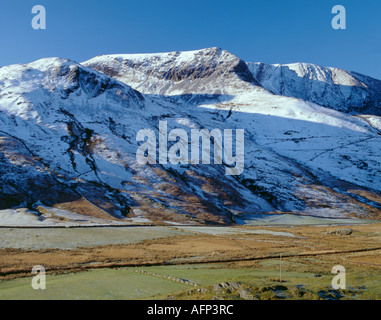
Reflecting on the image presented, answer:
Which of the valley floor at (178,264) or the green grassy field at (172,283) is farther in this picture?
the valley floor at (178,264)

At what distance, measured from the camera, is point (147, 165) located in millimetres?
111188

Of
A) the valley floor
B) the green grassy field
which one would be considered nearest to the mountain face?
the valley floor

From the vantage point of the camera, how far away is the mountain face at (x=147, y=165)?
8856cm

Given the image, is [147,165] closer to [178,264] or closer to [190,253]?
[190,253]

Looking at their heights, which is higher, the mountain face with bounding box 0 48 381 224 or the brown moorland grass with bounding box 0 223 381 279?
the mountain face with bounding box 0 48 381 224

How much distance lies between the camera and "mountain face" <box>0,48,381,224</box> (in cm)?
8856

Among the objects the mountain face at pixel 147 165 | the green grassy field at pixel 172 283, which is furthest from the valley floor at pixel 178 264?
the mountain face at pixel 147 165

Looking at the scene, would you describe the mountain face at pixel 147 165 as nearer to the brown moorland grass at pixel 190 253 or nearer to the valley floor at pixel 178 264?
the valley floor at pixel 178 264

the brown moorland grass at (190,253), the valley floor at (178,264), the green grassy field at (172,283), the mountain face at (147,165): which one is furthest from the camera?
the mountain face at (147,165)

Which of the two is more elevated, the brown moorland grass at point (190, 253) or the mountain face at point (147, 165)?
the mountain face at point (147, 165)

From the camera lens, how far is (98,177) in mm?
99062

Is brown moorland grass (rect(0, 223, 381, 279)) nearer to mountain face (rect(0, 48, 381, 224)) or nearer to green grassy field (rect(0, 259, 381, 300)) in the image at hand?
green grassy field (rect(0, 259, 381, 300))
